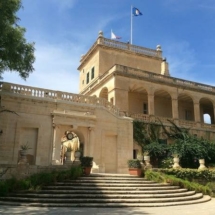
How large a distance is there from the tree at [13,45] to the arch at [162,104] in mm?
15207

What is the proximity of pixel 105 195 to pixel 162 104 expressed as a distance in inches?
685

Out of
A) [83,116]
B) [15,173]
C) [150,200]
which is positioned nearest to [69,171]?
[15,173]

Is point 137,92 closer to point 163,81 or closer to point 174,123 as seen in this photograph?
point 163,81

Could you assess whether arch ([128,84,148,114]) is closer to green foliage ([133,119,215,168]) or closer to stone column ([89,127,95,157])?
green foliage ([133,119,215,168])

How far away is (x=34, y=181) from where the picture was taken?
11180 millimetres

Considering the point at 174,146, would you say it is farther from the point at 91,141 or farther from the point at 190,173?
the point at 91,141

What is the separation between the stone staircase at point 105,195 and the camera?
994 cm

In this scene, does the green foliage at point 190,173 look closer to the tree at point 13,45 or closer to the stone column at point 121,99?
the stone column at point 121,99

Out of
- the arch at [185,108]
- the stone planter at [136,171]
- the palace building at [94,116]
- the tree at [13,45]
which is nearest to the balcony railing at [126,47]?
the palace building at [94,116]

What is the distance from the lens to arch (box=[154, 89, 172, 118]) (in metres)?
26.2

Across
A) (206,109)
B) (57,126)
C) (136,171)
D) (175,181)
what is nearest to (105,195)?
(136,171)

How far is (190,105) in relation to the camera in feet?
92.4

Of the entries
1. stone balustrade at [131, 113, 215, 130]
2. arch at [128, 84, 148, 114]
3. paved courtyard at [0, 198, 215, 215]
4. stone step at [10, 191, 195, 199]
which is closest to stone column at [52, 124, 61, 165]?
stone step at [10, 191, 195, 199]

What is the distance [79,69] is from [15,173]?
22106 millimetres
